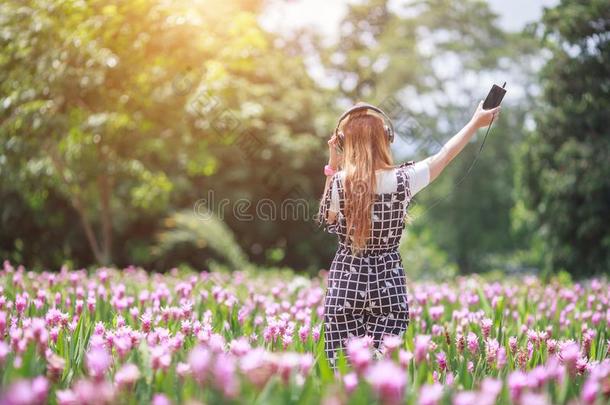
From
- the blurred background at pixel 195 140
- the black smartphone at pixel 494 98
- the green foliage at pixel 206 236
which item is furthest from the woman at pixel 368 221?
the green foliage at pixel 206 236

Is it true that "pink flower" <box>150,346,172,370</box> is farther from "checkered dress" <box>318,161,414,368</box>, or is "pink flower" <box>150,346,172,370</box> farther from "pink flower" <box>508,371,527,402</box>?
"pink flower" <box>508,371,527,402</box>

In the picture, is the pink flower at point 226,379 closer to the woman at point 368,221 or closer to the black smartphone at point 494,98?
the woman at point 368,221

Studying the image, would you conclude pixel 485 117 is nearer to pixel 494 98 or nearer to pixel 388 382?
pixel 494 98

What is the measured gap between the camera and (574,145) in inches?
461

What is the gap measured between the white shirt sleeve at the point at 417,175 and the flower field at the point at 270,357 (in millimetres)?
778

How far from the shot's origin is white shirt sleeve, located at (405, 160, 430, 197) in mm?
2998

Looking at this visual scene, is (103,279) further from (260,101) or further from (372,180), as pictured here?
(260,101)

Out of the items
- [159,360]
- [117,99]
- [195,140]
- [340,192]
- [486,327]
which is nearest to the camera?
[159,360]

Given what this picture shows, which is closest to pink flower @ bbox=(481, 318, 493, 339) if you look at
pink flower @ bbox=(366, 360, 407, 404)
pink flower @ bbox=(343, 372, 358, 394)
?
pink flower @ bbox=(343, 372, 358, 394)

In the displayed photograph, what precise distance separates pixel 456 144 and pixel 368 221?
0.62 metres

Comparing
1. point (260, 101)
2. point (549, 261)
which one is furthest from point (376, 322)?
point (260, 101)

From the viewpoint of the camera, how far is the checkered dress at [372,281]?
2980 millimetres

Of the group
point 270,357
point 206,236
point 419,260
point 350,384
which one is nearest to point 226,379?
point 270,357

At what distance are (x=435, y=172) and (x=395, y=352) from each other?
1.03m
